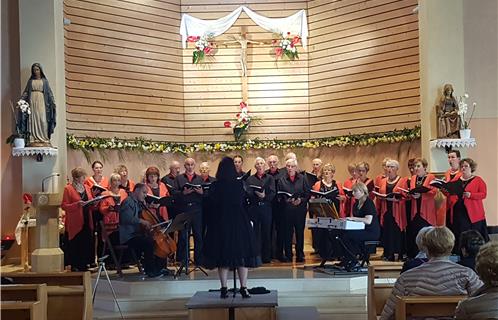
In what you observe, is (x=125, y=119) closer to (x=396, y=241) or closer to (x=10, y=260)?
(x=10, y=260)

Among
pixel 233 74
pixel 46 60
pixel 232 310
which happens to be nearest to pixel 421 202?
pixel 232 310

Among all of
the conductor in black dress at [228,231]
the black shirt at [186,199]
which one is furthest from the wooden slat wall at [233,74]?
the conductor in black dress at [228,231]

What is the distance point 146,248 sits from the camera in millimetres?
7035

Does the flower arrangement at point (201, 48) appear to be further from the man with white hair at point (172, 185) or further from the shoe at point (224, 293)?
the shoe at point (224, 293)

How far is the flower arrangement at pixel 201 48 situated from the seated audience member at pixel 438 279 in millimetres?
8393

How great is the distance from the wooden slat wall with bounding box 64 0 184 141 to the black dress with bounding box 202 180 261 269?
489 centimetres

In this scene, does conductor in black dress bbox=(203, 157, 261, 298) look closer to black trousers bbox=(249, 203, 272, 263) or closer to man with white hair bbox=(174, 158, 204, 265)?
man with white hair bbox=(174, 158, 204, 265)

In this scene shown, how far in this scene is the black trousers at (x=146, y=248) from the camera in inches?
274

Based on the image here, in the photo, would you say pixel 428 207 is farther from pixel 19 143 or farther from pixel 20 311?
pixel 20 311

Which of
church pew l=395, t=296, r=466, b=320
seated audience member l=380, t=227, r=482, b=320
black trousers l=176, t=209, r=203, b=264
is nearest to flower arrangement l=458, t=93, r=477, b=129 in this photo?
black trousers l=176, t=209, r=203, b=264

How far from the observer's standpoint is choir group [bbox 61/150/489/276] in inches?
280

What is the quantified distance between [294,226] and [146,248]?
2187 mm

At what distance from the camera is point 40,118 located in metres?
8.43

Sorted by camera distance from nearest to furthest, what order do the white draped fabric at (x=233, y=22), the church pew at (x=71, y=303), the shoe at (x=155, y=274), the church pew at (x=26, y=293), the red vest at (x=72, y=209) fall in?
1. the church pew at (x=26, y=293)
2. the church pew at (x=71, y=303)
3. the shoe at (x=155, y=274)
4. the red vest at (x=72, y=209)
5. the white draped fabric at (x=233, y=22)
